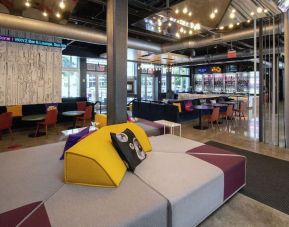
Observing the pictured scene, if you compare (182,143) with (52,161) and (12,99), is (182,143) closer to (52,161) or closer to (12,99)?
(52,161)

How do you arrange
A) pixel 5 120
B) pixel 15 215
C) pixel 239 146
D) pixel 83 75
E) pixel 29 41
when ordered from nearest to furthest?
pixel 15 215
pixel 239 146
pixel 5 120
pixel 29 41
pixel 83 75

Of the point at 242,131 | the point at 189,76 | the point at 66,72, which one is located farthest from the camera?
the point at 189,76

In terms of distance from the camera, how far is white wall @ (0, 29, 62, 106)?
6.25 m

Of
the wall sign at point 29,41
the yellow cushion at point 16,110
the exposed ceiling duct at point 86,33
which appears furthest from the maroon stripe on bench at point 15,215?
the wall sign at point 29,41

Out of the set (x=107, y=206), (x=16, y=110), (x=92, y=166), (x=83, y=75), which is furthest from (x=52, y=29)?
(x=83, y=75)

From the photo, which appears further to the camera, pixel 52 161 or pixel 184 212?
pixel 52 161

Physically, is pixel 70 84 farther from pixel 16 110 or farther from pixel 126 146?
pixel 126 146

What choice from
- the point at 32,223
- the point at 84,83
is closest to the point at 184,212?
the point at 32,223

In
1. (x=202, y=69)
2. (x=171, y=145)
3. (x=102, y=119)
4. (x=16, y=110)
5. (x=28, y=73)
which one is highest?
(x=202, y=69)

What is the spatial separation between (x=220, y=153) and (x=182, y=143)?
0.66m

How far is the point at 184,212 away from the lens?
175cm

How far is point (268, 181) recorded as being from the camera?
3.01 m

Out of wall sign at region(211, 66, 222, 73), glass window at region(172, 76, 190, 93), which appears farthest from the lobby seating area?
glass window at region(172, 76, 190, 93)

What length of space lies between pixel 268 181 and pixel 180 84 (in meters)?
15.6
